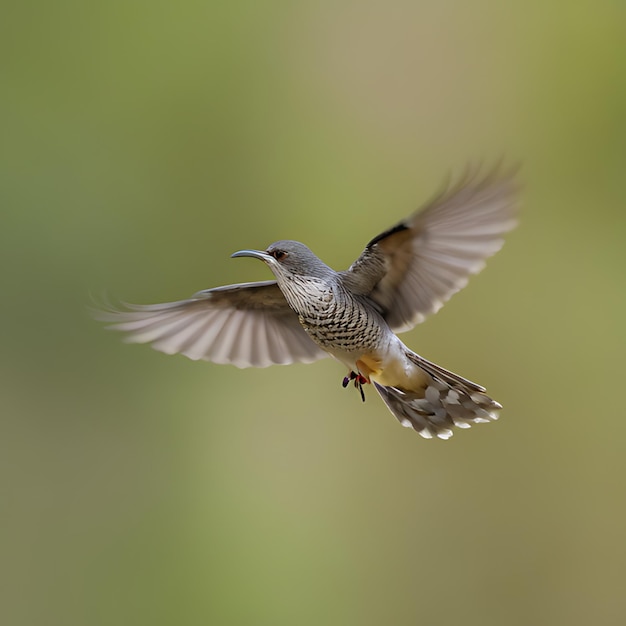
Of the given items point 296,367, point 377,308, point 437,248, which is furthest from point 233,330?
point 296,367

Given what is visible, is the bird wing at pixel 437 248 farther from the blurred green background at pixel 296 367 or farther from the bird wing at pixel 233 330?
the blurred green background at pixel 296 367

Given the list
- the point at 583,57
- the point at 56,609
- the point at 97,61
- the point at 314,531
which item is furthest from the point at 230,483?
the point at 583,57

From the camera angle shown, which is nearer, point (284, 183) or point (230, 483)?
point (230, 483)

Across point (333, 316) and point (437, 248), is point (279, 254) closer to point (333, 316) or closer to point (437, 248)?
point (333, 316)

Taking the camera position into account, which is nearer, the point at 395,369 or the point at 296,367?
the point at 395,369

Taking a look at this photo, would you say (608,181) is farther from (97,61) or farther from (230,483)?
(97,61)

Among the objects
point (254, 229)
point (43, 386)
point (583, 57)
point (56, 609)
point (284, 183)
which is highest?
point (583, 57)

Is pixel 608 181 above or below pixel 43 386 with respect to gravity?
above
